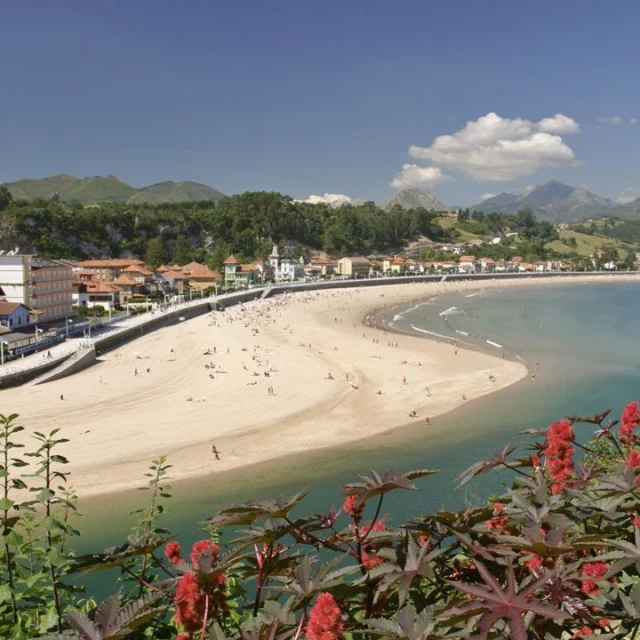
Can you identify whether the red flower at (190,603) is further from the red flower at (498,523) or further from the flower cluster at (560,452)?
the flower cluster at (560,452)

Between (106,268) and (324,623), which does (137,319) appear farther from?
(324,623)

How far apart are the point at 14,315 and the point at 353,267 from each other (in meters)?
77.4

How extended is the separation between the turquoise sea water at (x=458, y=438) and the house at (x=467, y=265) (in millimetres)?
72075

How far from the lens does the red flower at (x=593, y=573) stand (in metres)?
2.82

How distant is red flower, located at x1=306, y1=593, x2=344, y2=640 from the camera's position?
79.2 inches

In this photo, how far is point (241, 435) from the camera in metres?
21.2

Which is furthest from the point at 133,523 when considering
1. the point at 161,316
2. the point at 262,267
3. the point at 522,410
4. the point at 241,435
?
the point at 262,267

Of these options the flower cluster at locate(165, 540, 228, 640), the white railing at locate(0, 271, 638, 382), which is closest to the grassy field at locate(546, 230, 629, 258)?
the white railing at locate(0, 271, 638, 382)

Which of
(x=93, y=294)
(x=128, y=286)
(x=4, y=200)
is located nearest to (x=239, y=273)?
(x=128, y=286)

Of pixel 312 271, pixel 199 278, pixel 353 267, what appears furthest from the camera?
pixel 353 267

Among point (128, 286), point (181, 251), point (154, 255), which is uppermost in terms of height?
point (181, 251)

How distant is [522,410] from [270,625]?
2437 cm

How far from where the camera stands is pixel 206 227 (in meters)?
105

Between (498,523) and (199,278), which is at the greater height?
(199,278)
